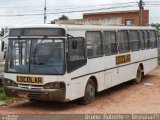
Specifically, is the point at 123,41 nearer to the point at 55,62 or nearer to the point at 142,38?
the point at 142,38

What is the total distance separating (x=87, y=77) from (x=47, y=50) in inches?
74.0

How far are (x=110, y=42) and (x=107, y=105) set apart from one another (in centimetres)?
293

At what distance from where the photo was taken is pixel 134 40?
18.7 metres

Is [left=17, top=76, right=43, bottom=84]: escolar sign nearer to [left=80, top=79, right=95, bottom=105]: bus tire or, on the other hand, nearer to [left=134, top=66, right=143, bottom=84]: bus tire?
[left=80, top=79, right=95, bottom=105]: bus tire

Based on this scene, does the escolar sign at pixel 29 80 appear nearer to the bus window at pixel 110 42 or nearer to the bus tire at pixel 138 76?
the bus window at pixel 110 42

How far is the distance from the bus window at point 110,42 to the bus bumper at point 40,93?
11.9ft

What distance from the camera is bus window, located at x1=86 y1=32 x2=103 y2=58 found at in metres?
14.1

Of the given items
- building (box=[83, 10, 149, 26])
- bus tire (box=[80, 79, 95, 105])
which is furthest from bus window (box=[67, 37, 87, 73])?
building (box=[83, 10, 149, 26])

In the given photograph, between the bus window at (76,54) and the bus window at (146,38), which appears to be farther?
the bus window at (146,38)

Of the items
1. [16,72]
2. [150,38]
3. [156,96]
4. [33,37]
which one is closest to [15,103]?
[16,72]

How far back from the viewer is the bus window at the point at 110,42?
50.6 ft

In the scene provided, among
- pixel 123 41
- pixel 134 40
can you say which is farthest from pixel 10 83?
pixel 134 40

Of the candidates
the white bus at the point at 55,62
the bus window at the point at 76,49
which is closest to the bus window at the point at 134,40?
the white bus at the point at 55,62

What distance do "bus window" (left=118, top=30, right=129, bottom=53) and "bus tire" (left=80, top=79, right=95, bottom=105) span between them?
316 centimetres
